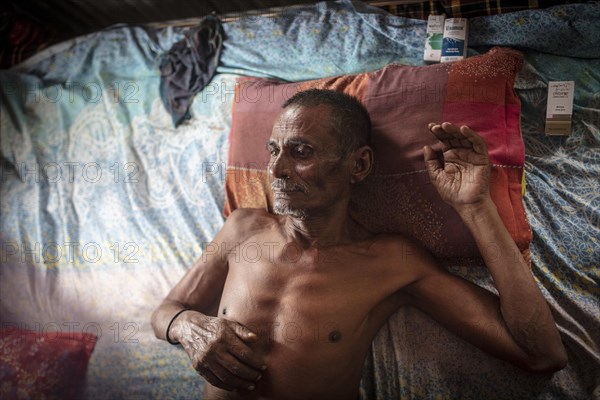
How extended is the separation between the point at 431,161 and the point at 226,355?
787mm

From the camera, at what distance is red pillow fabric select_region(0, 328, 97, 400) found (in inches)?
63.0

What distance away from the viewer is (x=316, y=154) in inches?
55.2

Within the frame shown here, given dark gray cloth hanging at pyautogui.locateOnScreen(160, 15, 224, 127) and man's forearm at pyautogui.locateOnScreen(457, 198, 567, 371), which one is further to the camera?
dark gray cloth hanging at pyautogui.locateOnScreen(160, 15, 224, 127)

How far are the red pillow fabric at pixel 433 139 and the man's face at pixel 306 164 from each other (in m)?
0.17

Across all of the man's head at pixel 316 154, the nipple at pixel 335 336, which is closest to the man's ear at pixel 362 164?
the man's head at pixel 316 154

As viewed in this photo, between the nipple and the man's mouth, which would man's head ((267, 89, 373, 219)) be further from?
the nipple

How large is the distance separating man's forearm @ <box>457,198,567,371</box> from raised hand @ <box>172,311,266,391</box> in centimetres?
67

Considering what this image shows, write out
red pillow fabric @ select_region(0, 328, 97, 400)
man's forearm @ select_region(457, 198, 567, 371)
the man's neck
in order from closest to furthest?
man's forearm @ select_region(457, 198, 567, 371), the man's neck, red pillow fabric @ select_region(0, 328, 97, 400)

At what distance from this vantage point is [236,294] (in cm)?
146

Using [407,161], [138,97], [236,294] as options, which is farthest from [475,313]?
[138,97]

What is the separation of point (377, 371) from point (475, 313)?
1.15 ft

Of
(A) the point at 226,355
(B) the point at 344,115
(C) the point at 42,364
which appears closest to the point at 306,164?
(B) the point at 344,115

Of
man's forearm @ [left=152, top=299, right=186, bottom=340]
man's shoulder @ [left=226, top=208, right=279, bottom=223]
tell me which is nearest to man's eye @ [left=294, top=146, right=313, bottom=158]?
man's shoulder @ [left=226, top=208, right=279, bottom=223]

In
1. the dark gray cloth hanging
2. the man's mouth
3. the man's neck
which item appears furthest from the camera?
the dark gray cloth hanging
